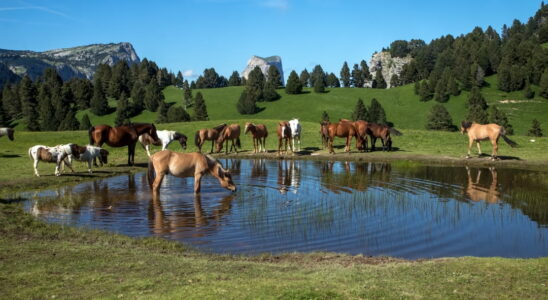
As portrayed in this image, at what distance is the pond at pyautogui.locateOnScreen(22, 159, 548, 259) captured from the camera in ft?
37.6

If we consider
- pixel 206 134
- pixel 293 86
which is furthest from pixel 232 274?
pixel 293 86

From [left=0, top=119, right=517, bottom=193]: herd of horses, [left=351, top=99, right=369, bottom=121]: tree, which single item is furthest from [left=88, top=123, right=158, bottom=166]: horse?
[left=351, top=99, right=369, bottom=121]: tree

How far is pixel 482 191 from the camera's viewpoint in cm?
1884

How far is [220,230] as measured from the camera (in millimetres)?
12578

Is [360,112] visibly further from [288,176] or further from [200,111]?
[288,176]

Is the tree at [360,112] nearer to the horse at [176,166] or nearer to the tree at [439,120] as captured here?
the tree at [439,120]

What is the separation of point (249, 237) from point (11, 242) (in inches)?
214

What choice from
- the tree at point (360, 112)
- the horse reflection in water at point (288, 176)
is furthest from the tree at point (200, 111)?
the horse reflection in water at point (288, 176)

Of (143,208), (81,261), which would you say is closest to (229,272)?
(81,261)

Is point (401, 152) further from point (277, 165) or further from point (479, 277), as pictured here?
point (479, 277)

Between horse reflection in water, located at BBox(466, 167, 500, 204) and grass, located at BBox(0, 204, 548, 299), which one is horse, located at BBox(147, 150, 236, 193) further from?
horse reflection in water, located at BBox(466, 167, 500, 204)

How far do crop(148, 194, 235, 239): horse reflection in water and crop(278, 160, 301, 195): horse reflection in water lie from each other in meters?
4.01

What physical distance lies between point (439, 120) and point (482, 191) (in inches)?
3320

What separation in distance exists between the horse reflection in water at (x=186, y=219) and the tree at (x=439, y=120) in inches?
3518
